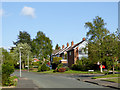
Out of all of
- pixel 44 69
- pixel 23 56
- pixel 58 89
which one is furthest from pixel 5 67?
pixel 23 56

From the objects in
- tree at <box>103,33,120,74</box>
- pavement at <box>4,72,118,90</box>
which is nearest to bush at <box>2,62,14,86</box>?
pavement at <box>4,72,118,90</box>

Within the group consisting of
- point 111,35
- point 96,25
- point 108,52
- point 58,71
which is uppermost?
point 96,25

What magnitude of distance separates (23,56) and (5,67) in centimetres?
5728

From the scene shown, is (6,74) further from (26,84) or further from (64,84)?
(64,84)

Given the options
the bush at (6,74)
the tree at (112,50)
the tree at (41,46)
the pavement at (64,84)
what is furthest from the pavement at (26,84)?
the tree at (41,46)

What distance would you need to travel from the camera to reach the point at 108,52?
99.0 feet

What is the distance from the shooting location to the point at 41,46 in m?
79.9

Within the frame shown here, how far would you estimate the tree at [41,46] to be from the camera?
261 ft

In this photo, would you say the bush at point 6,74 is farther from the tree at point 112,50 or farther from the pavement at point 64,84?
the tree at point 112,50

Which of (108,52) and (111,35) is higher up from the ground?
(111,35)

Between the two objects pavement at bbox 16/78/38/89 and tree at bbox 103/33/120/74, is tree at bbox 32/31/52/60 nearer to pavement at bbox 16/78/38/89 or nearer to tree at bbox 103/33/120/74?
tree at bbox 103/33/120/74

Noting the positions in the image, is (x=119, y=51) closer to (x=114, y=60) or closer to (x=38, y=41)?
(x=114, y=60)

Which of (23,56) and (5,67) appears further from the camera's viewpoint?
(23,56)

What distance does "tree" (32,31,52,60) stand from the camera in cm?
7947
